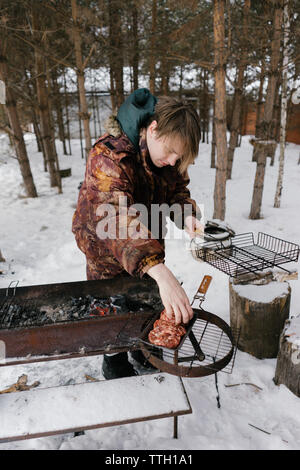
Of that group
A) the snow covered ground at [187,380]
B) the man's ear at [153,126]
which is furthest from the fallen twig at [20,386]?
the man's ear at [153,126]

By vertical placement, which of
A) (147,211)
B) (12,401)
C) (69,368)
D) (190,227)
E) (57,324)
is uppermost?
(147,211)

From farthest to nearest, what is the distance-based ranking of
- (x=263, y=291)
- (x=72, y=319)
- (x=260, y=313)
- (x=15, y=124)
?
(x=15, y=124) < (x=263, y=291) < (x=260, y=313) < (x=72, y=319)

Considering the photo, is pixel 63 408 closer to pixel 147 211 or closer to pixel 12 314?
pixel 12 314

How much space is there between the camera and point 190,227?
262 cm

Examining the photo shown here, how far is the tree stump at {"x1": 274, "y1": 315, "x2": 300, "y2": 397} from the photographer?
289 centimetres

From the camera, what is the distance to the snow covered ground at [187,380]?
2.54 meters

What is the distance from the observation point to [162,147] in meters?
1.86

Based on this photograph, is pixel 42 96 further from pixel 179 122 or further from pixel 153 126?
pixel 179 122

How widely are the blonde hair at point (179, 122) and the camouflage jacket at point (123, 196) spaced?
0.26 metres

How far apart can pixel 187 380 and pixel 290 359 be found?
1126 millimetres

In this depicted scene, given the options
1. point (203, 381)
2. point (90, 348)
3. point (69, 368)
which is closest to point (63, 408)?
point (90, 348)

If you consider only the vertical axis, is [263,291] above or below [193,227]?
below

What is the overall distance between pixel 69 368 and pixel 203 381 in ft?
5.39

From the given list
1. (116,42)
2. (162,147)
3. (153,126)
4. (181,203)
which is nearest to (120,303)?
(181,203)
